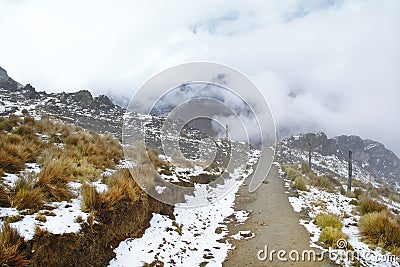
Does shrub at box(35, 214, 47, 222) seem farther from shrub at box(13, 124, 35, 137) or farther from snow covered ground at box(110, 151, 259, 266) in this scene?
shrub at box(13, 124, 35, 137)

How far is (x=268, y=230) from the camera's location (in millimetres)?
9109

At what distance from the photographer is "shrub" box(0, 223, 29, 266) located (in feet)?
12.2

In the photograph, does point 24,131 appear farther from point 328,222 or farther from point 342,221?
point 342,221

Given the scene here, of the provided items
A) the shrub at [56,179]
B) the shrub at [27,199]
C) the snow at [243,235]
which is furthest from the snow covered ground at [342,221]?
the shrub at [27,199]

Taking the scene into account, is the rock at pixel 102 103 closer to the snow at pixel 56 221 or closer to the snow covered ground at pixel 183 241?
the snow covered ground at pixel 183 241

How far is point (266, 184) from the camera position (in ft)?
61.8

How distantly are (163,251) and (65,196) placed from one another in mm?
2778

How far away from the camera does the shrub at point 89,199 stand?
232 inches

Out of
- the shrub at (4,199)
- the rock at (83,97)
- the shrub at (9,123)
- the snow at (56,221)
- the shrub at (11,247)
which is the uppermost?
the rock at (83,97)

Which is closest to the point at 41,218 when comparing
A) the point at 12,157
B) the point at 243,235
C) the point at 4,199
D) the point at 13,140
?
the point at 4,199

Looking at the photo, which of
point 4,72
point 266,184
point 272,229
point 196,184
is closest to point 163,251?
point 272,229

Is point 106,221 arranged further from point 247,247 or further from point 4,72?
point 4,72

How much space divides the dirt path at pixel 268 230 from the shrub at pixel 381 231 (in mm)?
1643

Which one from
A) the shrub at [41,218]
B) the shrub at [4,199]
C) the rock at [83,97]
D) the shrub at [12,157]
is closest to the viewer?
the shrub at [41,218]
